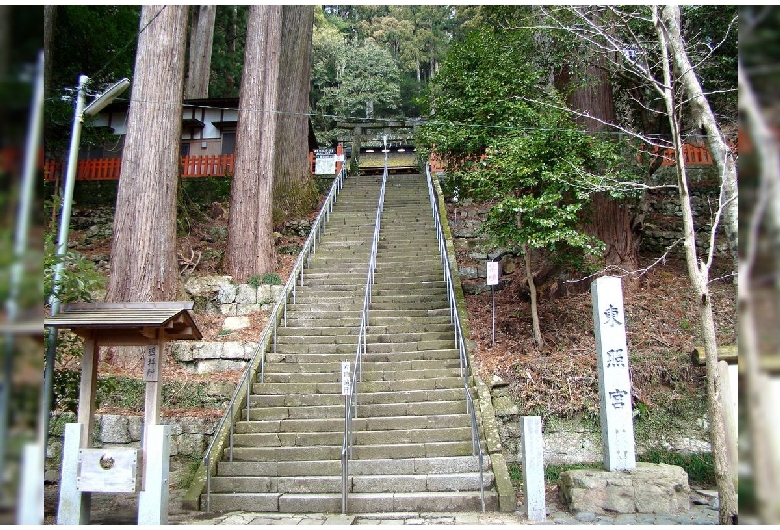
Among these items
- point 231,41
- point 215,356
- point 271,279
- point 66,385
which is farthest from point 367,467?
point 231,41

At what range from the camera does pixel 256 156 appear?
12.8 m

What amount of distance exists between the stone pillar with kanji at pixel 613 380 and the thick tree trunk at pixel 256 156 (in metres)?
7.20

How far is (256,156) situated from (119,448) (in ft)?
27.2

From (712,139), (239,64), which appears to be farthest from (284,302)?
(239,64)

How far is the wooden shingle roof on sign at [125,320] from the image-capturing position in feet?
19.1

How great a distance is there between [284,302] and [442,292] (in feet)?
9.99

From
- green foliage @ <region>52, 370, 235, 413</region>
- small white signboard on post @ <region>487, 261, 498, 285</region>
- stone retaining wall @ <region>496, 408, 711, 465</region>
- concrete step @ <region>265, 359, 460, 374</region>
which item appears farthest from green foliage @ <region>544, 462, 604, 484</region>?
green foliage @ <region>52, 370, 235, 413</region>

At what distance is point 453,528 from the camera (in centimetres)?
549

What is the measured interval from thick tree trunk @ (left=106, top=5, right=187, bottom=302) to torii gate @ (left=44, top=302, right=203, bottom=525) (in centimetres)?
369

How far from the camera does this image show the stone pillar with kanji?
6.85m

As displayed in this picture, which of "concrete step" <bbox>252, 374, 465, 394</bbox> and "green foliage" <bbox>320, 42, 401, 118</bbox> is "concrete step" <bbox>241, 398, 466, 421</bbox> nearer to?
"concrete step" <bbox>252, 374, 465, 394</bbox>

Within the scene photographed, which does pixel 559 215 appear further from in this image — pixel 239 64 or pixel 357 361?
pixel 239 64

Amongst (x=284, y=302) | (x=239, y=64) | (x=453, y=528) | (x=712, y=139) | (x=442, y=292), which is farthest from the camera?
(x=239, y=64)

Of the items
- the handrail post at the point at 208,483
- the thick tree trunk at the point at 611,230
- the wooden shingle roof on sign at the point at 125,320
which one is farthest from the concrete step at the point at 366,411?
the thick tree trunk at the point at 611,230
